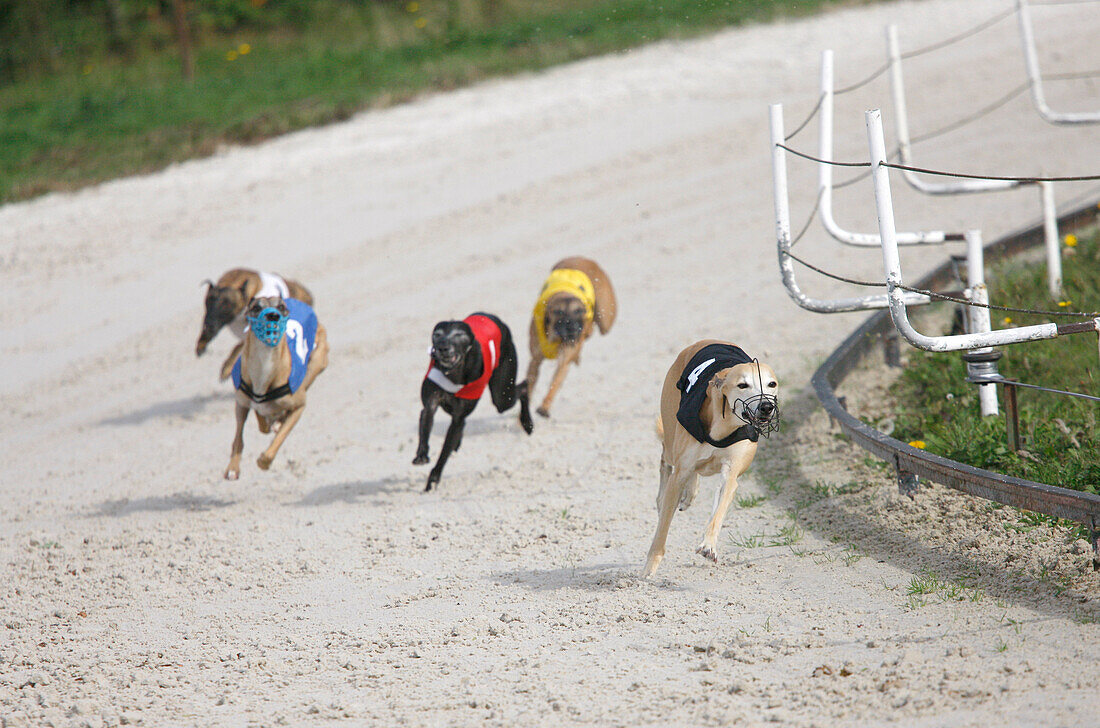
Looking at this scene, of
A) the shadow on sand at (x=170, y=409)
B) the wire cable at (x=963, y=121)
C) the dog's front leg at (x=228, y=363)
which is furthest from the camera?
the wire cable at (x=963, y=121)

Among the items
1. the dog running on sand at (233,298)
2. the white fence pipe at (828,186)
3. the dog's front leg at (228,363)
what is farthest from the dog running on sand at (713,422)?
the dog's front leg at (228,363)

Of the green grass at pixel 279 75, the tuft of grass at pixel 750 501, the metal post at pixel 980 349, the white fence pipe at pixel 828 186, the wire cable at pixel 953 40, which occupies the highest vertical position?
the green grass at pixel 279 75

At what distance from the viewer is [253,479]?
5.89 meters

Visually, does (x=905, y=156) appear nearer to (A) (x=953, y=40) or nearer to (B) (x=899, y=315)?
(B) (x=899, y=315)

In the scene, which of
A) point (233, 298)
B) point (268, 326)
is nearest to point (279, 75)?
point (233, 298)

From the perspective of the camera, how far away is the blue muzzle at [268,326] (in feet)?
16.9

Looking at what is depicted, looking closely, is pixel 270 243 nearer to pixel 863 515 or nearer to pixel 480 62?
pixel 480 62

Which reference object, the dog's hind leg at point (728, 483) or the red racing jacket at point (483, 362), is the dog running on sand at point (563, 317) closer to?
the red racing jacket at point (483, 362)

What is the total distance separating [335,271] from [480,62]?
5.64m

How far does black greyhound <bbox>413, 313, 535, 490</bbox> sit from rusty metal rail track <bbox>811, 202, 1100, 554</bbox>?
1.58 m

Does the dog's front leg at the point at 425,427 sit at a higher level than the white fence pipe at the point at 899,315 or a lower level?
lower

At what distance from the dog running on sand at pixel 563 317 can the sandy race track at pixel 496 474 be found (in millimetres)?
314

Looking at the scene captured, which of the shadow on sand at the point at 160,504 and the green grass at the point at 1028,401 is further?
the shadow on sand at the point at 160,504

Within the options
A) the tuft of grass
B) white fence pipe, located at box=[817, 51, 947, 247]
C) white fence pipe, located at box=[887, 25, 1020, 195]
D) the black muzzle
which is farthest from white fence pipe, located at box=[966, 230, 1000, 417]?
the black muzzle
